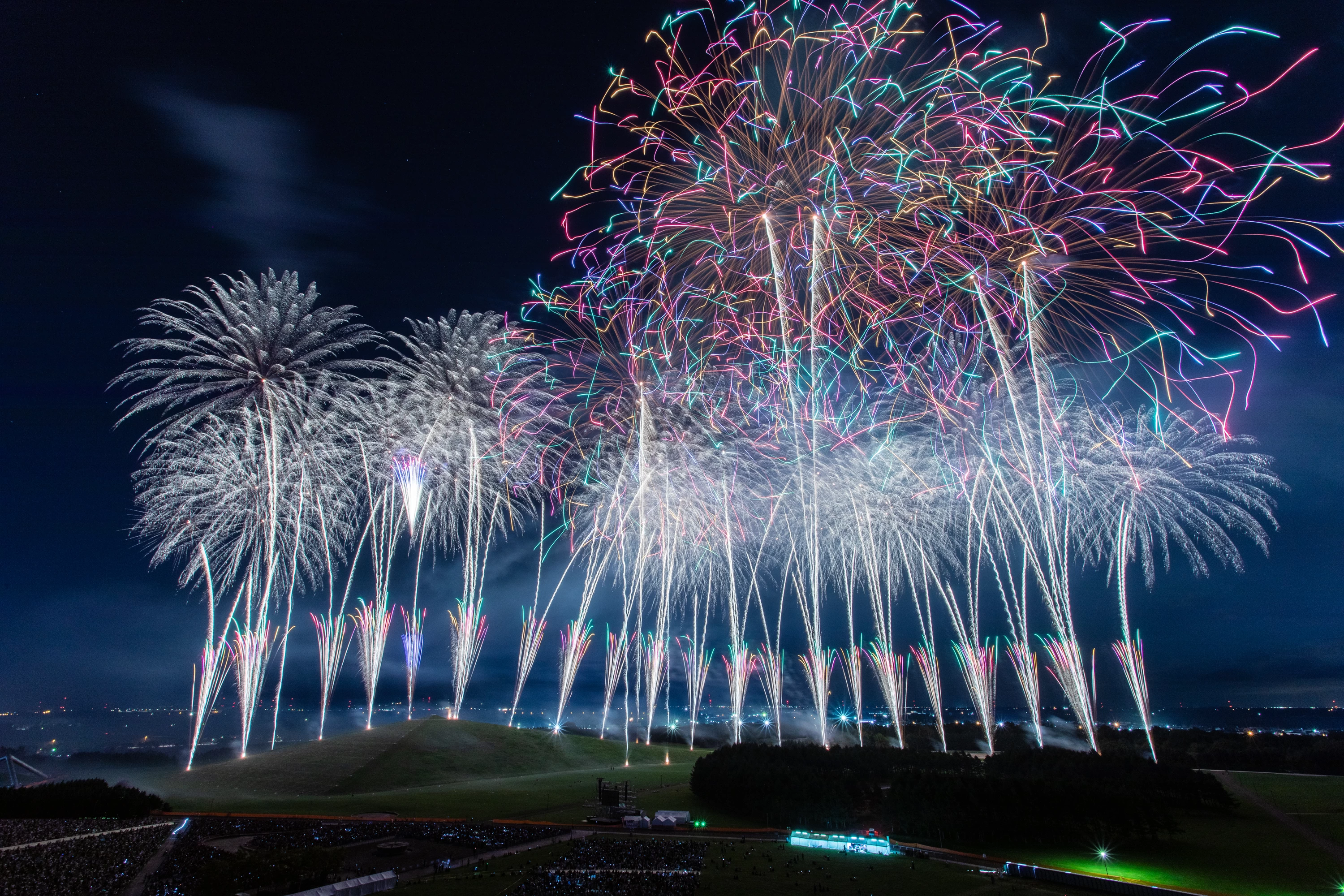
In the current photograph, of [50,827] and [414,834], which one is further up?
[50,827]

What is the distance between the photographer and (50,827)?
111 ft

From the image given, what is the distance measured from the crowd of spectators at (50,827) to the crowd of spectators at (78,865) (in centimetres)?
165

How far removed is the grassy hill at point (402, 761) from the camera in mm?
48344

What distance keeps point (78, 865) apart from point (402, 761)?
2898 centimetres

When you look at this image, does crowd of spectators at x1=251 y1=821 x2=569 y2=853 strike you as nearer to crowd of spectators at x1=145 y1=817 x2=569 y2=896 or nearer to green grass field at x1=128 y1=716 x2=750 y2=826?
crowd of spectators at x1=145 y1=817 x2=569 y2=896

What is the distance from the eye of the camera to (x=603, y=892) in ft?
81.7

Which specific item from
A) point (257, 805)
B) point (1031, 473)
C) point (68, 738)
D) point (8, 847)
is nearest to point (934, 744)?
point (1031, 473)

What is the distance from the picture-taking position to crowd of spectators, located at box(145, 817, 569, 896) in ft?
88.4

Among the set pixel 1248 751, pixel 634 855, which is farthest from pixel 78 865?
pixel 1248 751

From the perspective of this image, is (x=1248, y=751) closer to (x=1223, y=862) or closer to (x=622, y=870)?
(x=1223, y=862)

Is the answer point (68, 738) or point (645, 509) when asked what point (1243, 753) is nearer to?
point (645, 509)

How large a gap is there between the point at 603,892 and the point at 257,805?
3004 centimetres

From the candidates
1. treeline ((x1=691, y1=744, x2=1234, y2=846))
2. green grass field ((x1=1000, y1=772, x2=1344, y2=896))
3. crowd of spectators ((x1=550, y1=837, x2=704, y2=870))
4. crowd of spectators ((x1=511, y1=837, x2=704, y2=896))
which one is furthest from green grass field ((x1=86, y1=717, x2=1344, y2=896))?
crowd of spectators ((x1=550, y1=837, x2=704, y2=870))

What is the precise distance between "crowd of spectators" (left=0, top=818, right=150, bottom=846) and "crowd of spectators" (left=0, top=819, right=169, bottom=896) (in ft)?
5.43
